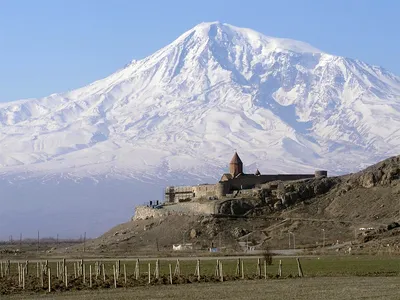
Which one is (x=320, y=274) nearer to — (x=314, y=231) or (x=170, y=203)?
(x=314, y=231)

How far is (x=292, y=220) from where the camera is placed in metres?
90.4

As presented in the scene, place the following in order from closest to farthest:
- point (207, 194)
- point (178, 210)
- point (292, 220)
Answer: point (292, 220), point (178, 210), point (207, 194)

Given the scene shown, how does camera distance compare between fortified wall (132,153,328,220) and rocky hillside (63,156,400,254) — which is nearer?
rocky hillside (63,156,400,254)

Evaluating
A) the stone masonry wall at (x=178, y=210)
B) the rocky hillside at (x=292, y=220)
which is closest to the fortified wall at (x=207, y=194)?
the stone masonry wall at (x=178, y=210)

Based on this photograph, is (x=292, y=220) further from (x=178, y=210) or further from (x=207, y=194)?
(x=207, y=194)

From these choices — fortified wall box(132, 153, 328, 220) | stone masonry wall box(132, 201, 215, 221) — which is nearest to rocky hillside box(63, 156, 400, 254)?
stone masonry wall box(132, 201, 215, 221)

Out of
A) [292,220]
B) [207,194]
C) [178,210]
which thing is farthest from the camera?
[207,194]

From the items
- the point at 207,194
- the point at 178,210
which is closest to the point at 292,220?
the point at 178,210

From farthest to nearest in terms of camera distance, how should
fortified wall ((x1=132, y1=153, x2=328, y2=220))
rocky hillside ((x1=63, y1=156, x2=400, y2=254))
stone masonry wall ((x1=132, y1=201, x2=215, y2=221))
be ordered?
fortified wall ((x1=132, y1=153, x2=328, y2=220)) < stone masonry wall ((x1=132, y1=201, x2=215, y2=221)) < rocky hillside ((x1=63, y1=156, x2=400, y2=254))

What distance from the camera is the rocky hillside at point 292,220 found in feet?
280

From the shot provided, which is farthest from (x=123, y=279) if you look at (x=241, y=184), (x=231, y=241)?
(x=241, y=184)

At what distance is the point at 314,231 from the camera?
285 ft

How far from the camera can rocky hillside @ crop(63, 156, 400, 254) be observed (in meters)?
85.4

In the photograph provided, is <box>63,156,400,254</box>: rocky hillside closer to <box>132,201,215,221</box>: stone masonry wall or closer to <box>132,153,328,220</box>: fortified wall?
<box>132,201,215,221</box>: stone masonry wall
